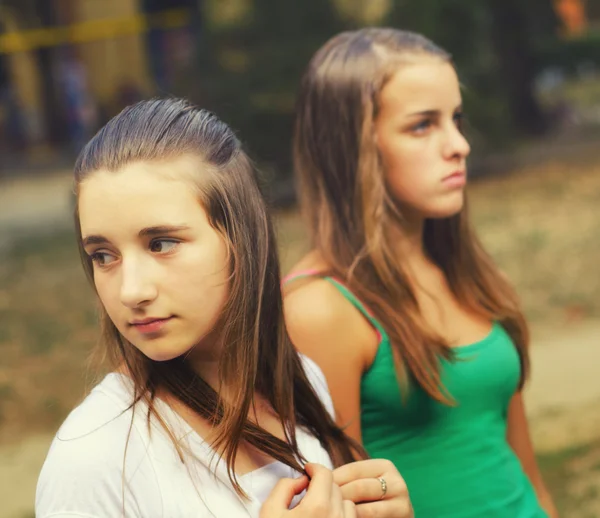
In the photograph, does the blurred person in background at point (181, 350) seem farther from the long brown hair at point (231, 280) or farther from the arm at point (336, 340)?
the arm at point (336, 340)

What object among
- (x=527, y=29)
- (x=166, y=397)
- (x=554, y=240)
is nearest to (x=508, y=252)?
(x=554, y=240)

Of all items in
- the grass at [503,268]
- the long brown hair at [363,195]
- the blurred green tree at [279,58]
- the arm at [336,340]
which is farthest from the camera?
the blurred green tree at [279,58]

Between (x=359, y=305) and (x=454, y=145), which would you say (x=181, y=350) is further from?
(x=454, y=145)

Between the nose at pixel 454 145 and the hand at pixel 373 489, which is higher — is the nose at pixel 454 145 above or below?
above

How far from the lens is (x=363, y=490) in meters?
1.56

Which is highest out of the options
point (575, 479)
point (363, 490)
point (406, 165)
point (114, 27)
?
point (114, 27)

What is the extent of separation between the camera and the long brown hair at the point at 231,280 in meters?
1.53

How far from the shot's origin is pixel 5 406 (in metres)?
6.52

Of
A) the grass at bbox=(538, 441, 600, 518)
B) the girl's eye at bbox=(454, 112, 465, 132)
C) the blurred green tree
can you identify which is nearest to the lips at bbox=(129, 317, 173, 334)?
the girl's eye at bbox=(454, 112, 465, 132)

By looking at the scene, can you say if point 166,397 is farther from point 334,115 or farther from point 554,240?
point 554,240

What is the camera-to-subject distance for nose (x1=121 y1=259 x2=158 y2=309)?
1445 millimetres

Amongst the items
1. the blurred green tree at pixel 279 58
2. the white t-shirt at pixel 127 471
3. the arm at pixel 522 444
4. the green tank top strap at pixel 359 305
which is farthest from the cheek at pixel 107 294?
the blurred green tree at pixel 279 58

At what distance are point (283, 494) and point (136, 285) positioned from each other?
15.2 inches

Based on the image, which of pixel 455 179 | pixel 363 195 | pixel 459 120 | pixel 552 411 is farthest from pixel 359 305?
pixel 552 411
